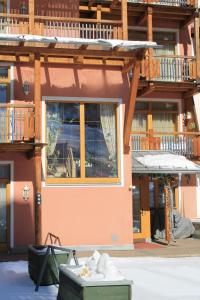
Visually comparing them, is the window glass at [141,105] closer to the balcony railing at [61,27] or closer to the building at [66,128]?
the building at [66,128]

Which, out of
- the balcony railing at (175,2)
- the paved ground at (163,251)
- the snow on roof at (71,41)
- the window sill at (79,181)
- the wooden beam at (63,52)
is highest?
the balcony railing at (175,2)

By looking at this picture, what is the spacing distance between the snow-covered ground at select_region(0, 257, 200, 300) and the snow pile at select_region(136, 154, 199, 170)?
13.3 feet

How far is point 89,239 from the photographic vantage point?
15758mm

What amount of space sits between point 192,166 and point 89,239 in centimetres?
458

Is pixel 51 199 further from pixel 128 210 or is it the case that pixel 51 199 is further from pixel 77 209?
pixel 128 210

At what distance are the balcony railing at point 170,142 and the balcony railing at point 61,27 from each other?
4.92 metres

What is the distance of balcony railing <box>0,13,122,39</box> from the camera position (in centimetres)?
1541

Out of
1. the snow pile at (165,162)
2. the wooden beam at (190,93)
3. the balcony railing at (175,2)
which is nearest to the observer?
the snow pile at (165,162)

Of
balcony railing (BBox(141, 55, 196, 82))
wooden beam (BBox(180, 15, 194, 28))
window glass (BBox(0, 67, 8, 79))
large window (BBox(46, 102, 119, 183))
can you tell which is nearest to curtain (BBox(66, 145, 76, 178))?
large window (BBox(46, 102, 119, 183))

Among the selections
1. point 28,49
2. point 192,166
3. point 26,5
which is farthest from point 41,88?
point 192,166

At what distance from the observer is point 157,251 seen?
1539 cm

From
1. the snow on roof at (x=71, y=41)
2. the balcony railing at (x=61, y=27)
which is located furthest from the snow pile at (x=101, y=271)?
the balcony railing at (x=61, y=27)

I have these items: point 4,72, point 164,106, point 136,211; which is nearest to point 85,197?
point 136,211

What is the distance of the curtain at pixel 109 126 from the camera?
16.3 meters
